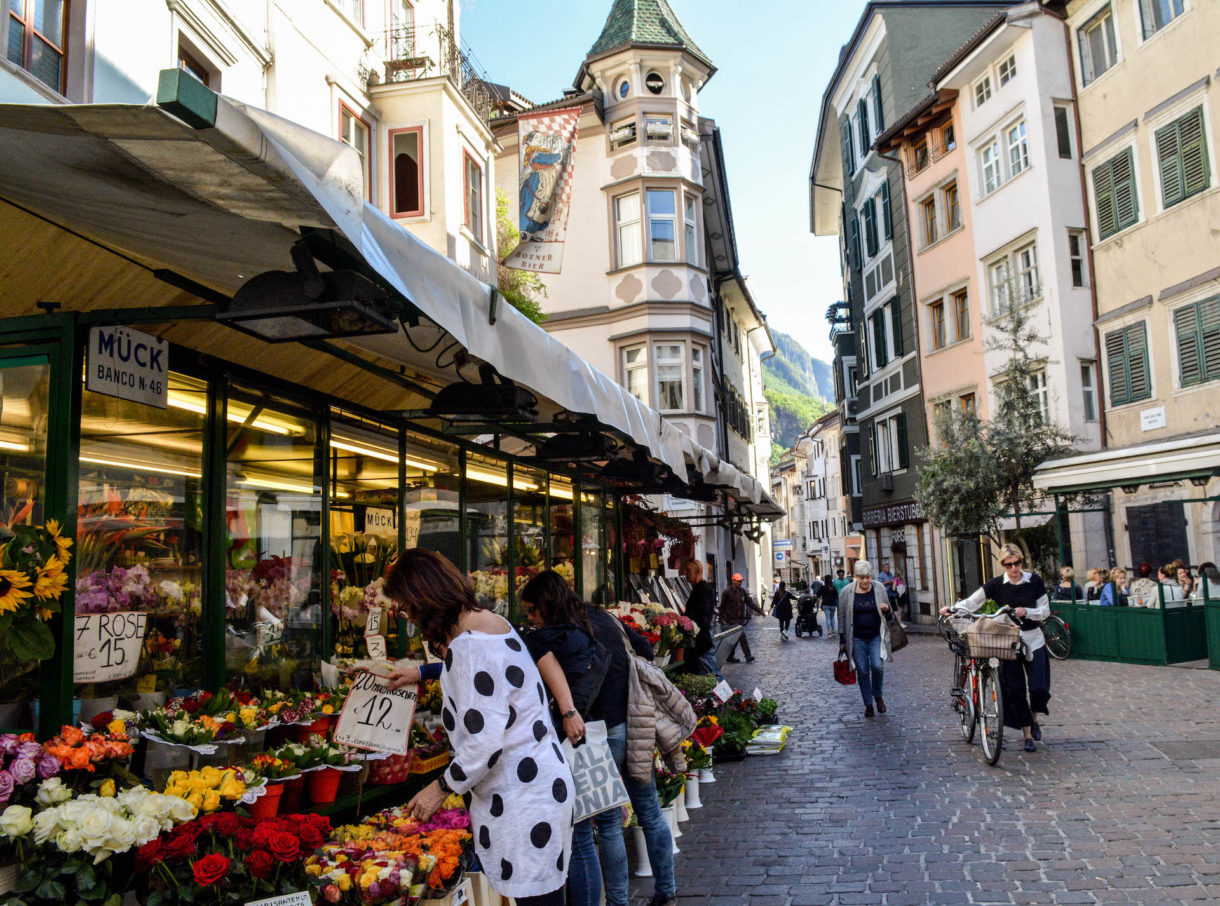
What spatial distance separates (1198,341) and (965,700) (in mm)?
13990

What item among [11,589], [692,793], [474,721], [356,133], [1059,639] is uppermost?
[356,133]

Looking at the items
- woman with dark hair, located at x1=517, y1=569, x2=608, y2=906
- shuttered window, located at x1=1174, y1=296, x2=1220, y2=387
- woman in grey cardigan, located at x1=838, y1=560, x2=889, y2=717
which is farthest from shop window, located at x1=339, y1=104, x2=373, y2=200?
shuttered window, located at x1=1174, y1=296, x2=1220, y2=387

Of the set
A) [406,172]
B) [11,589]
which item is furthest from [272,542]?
[406,172]

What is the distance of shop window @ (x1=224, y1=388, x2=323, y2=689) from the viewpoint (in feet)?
18.3

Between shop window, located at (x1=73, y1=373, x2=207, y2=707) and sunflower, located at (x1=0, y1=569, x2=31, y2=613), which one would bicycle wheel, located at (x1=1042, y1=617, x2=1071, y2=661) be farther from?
sunflower, located at (x1=0, y1=569, x2=31, y2=613)

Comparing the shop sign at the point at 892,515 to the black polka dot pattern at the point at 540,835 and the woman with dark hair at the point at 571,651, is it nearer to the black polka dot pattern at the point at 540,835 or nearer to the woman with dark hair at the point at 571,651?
the woman with dark hair at the point at 571,651

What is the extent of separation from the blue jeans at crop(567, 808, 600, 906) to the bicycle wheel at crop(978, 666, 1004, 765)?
18.1 feet

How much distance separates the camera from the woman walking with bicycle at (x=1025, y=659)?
9.98 metres

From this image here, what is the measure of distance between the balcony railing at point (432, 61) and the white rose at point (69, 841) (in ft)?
50.3

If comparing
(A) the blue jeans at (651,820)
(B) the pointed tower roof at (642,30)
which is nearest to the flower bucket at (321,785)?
(A) the blue jeans at (651,820)

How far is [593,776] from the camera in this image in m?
4.94

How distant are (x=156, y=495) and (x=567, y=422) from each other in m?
3.37

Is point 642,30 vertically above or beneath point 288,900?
above

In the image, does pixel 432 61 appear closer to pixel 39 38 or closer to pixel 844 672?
pixel 39 38
